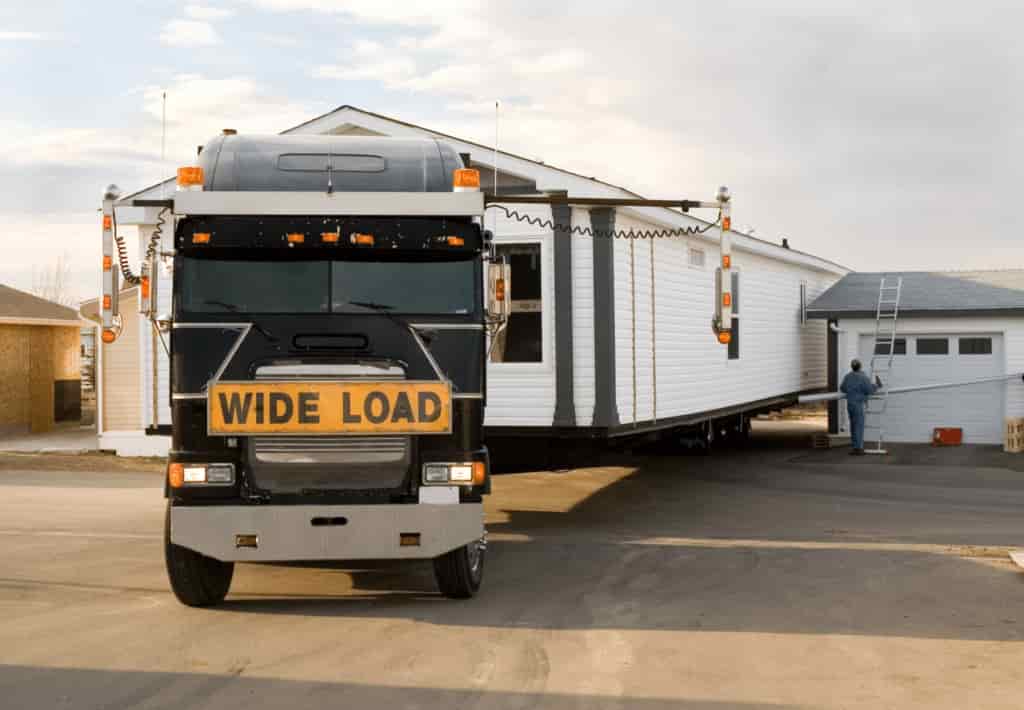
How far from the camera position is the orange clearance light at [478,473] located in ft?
27.4

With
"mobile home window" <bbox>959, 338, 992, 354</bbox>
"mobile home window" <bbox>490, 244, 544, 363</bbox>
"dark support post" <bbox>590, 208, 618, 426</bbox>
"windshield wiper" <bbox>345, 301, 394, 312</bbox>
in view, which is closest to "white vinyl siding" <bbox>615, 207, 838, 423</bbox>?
"dark support post" <bbox>590, 208, 618, 426</bbox>

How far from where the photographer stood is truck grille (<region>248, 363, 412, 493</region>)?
324 inches

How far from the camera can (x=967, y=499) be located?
1582 cm

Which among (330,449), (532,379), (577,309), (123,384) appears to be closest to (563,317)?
(577,309)

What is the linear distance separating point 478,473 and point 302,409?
1239 millimetres

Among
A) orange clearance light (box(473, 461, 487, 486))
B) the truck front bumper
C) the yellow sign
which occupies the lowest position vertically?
the truck front bumper

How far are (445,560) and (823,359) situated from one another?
19.8 meters

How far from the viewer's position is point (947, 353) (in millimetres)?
24125

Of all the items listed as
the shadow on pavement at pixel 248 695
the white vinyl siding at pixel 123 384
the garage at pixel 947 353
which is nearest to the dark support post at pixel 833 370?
the garage at pixel 947 353

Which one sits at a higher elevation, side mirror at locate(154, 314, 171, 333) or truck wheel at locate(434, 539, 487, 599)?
side mirror at locate(154, 314, 171, 333)

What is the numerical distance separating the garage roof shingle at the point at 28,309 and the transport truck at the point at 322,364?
62.6 ft

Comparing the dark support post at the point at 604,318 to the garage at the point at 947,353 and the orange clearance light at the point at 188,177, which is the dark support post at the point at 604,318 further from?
the garage at the point at 947,353

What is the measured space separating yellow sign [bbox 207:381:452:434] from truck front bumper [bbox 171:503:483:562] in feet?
1.66

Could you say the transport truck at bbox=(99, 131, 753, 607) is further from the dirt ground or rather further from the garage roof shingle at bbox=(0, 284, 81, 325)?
the garage roof shingle at bbox=(0, 284, 81, 325)
